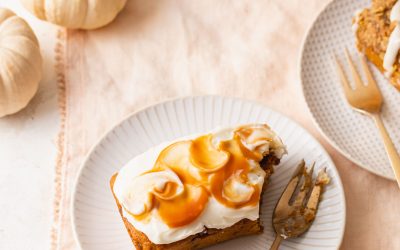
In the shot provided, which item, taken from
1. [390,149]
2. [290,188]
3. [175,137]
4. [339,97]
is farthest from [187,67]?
[390,149]

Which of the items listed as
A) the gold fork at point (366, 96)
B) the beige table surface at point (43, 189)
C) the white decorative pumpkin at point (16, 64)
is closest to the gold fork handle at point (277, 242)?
the beige table surface at point (43, 189)

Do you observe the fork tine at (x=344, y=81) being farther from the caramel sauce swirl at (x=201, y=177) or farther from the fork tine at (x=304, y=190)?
the caramel sauce swirl at (x=201, y=177)

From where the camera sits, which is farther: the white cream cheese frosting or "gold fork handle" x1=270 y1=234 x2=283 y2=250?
the white cream cheese frosting

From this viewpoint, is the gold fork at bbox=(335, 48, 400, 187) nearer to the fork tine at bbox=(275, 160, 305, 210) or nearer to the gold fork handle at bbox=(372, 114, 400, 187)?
the gold fork handle at bbox=(372, 114, 400, 187)

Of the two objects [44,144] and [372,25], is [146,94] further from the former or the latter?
[372,25]

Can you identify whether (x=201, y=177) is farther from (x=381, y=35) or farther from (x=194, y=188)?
(x=381, y=35)

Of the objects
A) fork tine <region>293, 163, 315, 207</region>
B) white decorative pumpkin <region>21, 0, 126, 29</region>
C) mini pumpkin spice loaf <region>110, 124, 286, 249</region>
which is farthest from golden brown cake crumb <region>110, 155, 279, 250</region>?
white decorative pumpkin <region>21, 0, 126, 29</region>
